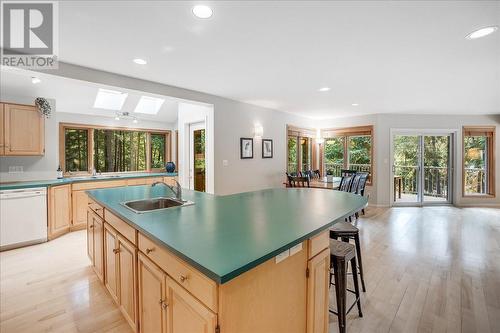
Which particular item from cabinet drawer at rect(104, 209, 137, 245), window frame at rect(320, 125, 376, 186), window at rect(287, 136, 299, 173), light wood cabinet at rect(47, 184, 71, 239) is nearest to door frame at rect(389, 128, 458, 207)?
window frame at rect(320, 125, 376, 186)

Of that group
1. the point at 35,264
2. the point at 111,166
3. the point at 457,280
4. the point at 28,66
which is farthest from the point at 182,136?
the point at 457,280

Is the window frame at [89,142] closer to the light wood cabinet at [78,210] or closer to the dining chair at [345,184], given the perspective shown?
the light wood cabinet at [78,210]

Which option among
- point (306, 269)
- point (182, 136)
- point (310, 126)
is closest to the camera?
point (306, 269)

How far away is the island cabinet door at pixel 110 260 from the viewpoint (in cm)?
193

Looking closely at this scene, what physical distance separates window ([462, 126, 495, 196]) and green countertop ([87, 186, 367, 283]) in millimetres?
6380

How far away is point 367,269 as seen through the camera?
2.80 metres

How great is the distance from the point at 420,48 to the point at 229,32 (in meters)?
2.02

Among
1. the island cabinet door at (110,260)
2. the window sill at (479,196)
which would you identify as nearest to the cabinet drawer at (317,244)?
the island cabinet door at (110,260)

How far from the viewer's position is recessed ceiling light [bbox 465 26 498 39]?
2.13 m

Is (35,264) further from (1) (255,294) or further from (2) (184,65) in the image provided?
(1) (255,294)

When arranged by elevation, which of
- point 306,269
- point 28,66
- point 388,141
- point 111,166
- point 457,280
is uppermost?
point 28,66

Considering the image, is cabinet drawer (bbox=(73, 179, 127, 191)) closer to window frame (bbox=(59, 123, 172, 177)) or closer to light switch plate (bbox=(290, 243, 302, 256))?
window frame (bbox=(59, 123, 172, 177))

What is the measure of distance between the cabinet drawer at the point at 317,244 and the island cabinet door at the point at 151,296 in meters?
0.81

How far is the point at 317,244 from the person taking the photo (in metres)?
1.48
